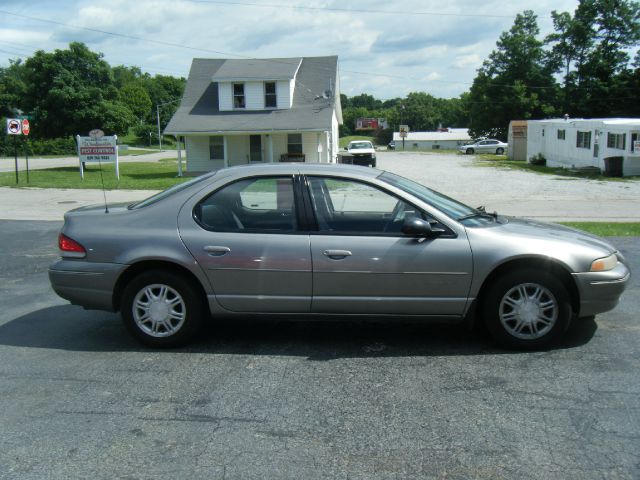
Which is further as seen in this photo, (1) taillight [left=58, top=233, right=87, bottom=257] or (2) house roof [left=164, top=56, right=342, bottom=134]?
(2) house roof [left=164, top=56, right=342, bottom=134]

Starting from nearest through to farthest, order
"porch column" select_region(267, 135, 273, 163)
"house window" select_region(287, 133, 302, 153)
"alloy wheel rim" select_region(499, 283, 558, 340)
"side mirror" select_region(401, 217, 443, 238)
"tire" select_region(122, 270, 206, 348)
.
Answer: "side mirror" select_region(401, 217, 443, 238), "alloy wheel rim" select_region(499, 283, 558, 340), "tire" select_region(122, 270, 206, 348), "porch column" select_region(267, 135, 273, 163), "house window" select_region(287, 133, 302, 153)

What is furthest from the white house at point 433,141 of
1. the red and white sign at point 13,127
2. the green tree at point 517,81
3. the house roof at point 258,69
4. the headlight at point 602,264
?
the headlight at point 602,264

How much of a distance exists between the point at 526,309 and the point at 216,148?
31.1 meters

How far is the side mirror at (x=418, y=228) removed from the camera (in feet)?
16.7

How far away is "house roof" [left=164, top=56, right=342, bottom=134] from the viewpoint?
107ft

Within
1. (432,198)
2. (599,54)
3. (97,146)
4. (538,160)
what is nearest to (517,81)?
(599,54)

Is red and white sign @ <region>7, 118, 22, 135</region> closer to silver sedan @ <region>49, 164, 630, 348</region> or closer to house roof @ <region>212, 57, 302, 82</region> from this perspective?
house roof @ <region>212, 57, 302, 82</region>

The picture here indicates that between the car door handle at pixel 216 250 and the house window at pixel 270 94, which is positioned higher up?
the house window at pixel 270 94

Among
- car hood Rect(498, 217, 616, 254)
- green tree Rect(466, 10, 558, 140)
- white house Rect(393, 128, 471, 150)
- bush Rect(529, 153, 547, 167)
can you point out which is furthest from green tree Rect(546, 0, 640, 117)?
car hood Rect(498, 217, 616, 254)

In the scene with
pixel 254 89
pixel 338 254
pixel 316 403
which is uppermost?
pixel 254 89

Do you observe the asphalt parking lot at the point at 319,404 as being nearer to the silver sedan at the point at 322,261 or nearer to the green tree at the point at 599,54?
the silver sedan at the point at 322,261

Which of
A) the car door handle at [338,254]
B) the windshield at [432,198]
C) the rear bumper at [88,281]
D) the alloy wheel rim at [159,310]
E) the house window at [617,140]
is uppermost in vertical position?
the house window at [617,140]

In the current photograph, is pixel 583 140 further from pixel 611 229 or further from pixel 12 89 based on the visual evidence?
pixel 12 89

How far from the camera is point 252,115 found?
34281 mm
